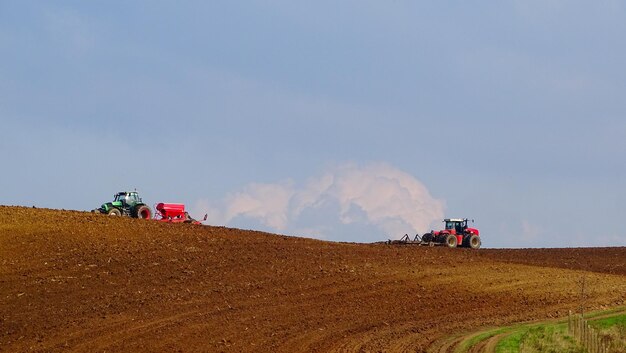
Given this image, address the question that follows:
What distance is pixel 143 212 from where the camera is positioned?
60.1 m

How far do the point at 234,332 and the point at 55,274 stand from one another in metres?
12.8

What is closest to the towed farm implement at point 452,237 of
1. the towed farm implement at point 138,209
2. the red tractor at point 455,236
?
the red tractor at point 455,236

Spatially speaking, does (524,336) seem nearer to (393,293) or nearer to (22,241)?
(393,293)

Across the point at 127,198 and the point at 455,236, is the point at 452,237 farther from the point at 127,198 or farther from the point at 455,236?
the point at 127,198

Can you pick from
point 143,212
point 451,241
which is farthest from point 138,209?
point 451,241

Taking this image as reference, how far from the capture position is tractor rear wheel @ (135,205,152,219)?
59.8 metres

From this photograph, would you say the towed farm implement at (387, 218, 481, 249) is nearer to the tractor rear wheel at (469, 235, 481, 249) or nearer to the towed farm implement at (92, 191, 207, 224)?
the tractor rear wheel at (469, 235, 481, 249)

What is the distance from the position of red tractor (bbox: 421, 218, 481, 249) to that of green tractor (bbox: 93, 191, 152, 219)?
755 inches

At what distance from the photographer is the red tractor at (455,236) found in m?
66.2

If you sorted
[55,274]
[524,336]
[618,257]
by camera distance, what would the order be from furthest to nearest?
[618,257], [55,274], [524,336]

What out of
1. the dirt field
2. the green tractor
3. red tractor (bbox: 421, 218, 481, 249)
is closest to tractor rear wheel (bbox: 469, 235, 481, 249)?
red tractor (bbox: 421, 218, 481, 249)

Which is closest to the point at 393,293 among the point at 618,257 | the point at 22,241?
the point at 22,241

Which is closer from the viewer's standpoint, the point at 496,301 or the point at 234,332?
the point at 234,332

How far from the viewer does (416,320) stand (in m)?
34.8
